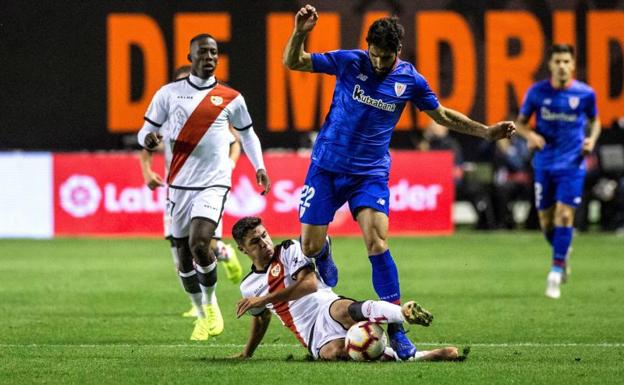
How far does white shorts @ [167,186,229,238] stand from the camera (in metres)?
11.4

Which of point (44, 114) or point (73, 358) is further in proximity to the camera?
point (44, 114)

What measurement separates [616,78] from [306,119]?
5.81 m

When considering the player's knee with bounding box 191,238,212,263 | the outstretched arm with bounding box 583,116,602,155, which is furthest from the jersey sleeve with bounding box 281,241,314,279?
the outstretched arm with bounding box 583,116,602,155

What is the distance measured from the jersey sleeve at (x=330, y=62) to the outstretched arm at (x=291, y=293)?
4.51ft

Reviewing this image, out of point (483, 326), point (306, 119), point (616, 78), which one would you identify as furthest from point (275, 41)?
point (483, 326)

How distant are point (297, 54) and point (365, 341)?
6.39 ft

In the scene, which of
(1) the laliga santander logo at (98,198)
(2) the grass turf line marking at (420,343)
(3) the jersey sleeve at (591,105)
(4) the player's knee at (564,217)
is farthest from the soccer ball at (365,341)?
(1) the laliga santander logo at (98,198)

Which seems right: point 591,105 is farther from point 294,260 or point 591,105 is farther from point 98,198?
point 98,198

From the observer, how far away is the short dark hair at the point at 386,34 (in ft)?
30.6

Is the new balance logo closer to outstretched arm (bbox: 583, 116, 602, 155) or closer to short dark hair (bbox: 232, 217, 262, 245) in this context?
short dark hair (bbox: 232, 217, 262, 245)

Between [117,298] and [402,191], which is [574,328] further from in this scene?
[402,191]

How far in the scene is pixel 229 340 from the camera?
11211 millimetres

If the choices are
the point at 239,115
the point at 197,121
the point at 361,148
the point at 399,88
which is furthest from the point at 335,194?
the point at 197,121

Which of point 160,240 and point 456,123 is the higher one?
point 456,123
